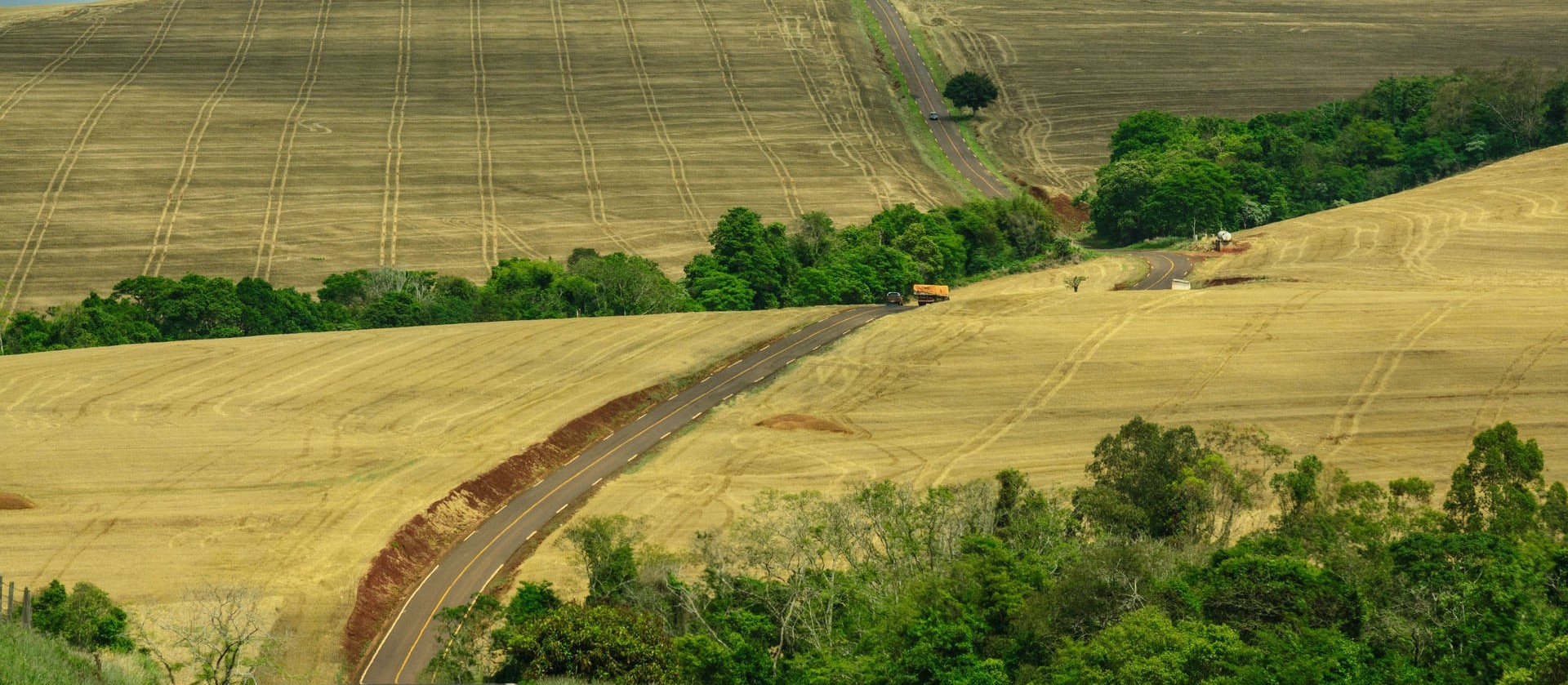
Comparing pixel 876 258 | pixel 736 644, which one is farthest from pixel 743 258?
pixel 736 644

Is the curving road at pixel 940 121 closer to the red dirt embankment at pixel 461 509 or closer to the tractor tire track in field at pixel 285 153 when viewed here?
the red dirt embankment at pixel 461 509

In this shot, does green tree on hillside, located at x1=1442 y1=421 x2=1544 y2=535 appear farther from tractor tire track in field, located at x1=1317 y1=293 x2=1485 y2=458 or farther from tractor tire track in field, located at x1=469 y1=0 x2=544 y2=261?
tractor tire track in field, located at x1=469 y1=0 x2=544 y2=261

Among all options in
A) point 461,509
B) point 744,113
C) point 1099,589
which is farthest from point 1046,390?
point 744,113

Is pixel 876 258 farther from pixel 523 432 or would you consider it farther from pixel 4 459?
pixel 4 459

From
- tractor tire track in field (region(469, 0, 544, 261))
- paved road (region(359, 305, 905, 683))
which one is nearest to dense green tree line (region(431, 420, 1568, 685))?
paved road (region(359, 305, 905, 683))

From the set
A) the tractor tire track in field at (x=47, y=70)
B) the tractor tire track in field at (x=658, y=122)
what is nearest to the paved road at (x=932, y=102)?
the tractor tire track in field at (x=658, y=122)

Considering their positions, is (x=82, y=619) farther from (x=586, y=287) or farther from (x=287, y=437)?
(x=586, y=287)
